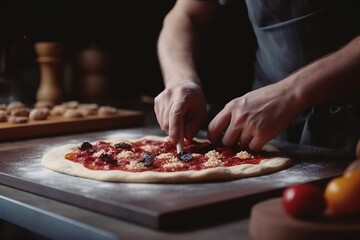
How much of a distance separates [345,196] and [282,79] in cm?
105

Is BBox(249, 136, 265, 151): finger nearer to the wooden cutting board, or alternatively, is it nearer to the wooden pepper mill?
the wooden cutting board

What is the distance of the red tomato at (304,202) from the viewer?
3.32 ft

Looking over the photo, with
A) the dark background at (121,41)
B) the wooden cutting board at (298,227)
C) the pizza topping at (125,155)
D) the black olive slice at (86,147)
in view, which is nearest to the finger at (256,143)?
the pizza topping at (125,155)

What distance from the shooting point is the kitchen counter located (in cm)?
114

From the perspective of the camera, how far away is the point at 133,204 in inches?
47.4

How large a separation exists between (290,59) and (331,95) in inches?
17.9

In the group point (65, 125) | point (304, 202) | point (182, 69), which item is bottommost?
point (65, 125)

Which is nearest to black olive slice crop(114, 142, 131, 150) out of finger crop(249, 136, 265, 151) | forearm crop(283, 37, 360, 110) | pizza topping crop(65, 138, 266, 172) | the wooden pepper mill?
pizza topping crop(65, 138, 266, 172)

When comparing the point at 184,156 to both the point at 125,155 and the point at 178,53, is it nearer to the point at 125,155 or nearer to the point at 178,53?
the point at 125,155

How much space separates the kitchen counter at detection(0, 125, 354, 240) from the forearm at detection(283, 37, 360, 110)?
187 mm

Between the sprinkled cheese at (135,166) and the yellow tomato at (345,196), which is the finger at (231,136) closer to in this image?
the sprinkled cheese at (135,166)

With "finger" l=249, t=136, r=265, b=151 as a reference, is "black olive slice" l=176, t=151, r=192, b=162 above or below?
below

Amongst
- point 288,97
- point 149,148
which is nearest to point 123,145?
point 149,148

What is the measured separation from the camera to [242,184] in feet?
4.65
